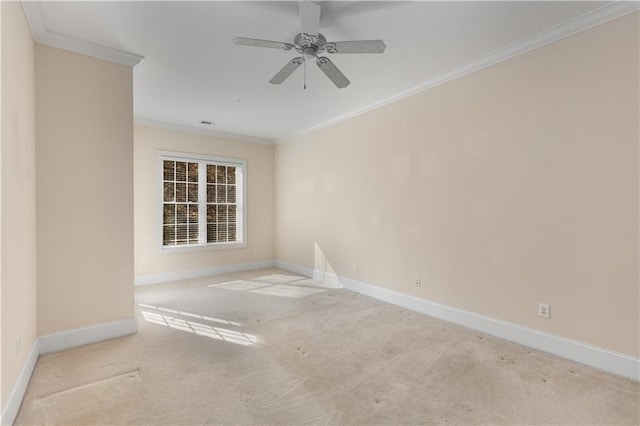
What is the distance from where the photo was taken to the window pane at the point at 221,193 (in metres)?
6.17

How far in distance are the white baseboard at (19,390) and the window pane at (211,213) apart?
11.7ft

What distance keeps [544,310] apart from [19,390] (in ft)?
13.2

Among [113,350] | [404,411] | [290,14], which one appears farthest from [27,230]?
[404,411]

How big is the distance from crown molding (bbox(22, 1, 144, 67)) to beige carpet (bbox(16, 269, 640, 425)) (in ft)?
8.81

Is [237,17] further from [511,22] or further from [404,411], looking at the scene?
[404,411]

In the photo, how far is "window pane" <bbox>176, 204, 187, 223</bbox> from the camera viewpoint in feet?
18.6

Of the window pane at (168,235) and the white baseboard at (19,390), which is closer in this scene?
the white baseboard at (19,390)

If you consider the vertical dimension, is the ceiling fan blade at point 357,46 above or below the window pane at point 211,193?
above

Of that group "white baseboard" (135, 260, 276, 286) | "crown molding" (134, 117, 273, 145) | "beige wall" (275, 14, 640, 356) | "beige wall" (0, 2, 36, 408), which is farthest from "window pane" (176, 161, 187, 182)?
"beige wall" (275, 14, 640, 356)

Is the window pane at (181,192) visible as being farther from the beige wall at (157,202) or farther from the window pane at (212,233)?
the window pane at (212,233)

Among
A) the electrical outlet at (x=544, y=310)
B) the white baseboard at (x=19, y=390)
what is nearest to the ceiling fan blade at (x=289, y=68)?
the white baseboard at (x=19, y=390)

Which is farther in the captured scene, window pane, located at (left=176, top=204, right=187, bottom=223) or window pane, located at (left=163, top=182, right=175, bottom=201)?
window pane, located at (left=176, top=204, right=187, bottom=223)

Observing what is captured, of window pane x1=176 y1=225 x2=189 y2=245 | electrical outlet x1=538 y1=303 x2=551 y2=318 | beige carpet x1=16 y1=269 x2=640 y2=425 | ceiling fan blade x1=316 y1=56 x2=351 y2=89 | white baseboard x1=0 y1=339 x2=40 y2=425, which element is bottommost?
beige carpet x1=16 y1=269 x2=640 y2=425

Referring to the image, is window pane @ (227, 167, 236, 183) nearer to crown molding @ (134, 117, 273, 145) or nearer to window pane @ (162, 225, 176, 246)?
crown molding @ (134, 117, 273, 145)
